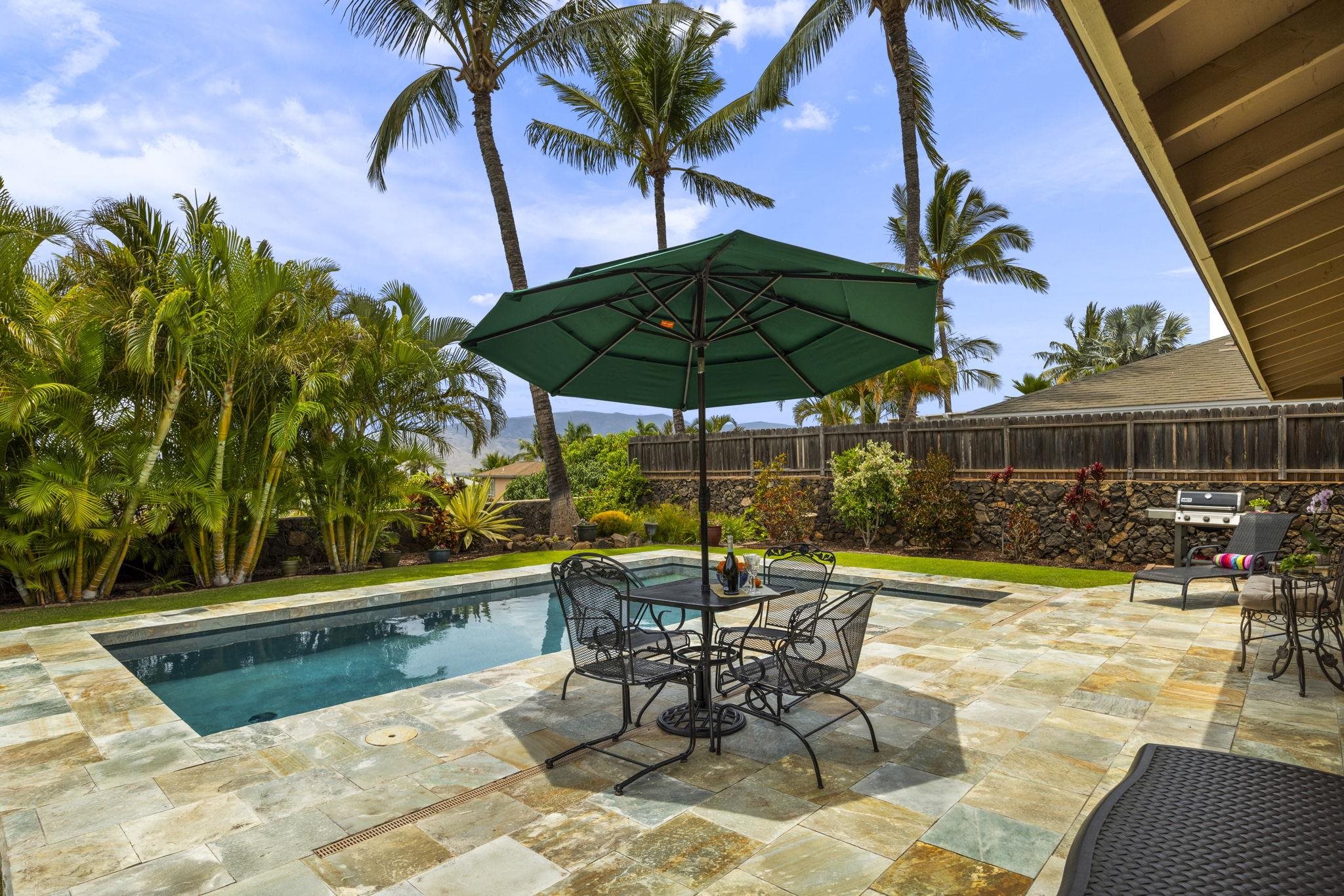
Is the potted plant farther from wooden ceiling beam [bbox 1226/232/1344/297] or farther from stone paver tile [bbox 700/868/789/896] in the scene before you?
wooden ceiling beam [bbox 1226/232/1344/297]

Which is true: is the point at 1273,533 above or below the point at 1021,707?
above

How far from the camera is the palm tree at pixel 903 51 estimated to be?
12422mm

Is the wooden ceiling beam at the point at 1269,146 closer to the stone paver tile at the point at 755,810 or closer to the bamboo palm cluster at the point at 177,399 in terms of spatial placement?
the stone paver tile at the point at 755,810

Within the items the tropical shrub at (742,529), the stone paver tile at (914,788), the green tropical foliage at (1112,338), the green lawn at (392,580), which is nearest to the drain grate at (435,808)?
the stone paver tile at (914,788)

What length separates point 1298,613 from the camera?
463 centimetres

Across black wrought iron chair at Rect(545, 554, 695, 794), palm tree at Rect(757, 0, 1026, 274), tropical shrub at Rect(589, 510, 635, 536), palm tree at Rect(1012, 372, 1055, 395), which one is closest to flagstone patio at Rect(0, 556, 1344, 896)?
black wrought iron chair at Rect(545, 554, 695, 794)

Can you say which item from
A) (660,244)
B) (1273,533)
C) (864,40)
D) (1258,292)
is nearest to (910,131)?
(864,40)

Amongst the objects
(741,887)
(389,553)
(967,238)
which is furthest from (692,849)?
(967,238)

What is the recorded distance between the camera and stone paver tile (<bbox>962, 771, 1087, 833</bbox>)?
286cm

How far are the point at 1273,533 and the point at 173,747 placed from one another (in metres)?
9.23

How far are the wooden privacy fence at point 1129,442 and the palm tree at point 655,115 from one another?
4.96 metres

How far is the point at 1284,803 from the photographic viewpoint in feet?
5.07

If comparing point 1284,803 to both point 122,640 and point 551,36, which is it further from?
point 551,36

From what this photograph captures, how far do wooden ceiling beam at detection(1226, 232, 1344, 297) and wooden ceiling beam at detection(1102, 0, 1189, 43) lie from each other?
187 cm
